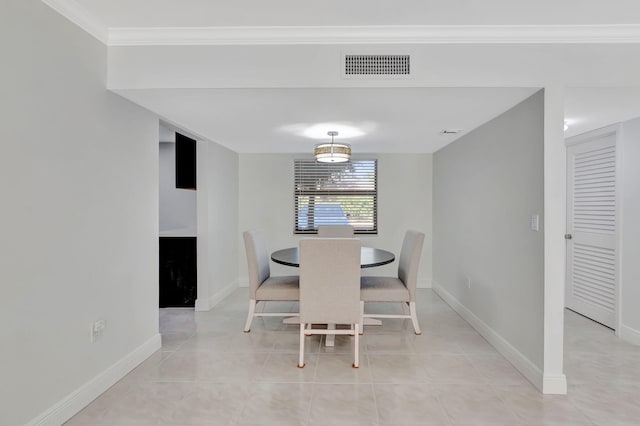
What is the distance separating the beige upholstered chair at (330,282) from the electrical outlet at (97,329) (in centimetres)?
132

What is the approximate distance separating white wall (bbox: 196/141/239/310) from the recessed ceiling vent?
2.32 metres

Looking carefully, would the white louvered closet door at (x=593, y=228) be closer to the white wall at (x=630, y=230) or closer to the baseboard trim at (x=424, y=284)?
the white wall at (x=630, y=230)

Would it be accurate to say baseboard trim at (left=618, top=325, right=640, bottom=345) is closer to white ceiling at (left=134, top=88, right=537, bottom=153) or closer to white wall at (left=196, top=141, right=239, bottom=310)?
white ceiling at (left=134, top=88, right=537, bottom=153)

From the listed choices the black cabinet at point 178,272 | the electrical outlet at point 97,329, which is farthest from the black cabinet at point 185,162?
the electrical outlet at point 97,329

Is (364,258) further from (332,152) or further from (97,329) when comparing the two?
(97,329)

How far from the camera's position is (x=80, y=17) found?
2076mm

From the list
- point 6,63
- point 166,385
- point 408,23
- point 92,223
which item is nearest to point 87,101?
point 6,63

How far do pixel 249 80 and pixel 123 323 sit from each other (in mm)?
1888

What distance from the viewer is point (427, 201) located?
5184 millimetres

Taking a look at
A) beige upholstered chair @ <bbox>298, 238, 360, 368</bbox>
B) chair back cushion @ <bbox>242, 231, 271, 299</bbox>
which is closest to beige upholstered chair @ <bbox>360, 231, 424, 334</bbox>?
beige upholstered chair @ <bbox>298, 238, 360, 368</bbox>

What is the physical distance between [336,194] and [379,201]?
0.63 m

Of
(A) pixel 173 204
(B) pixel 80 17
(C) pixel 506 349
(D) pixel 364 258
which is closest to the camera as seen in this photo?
(B) pixel 80 17

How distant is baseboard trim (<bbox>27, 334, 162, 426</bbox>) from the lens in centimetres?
187

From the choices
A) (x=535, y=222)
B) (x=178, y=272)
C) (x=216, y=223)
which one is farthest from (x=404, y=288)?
(x=178, y=272)
